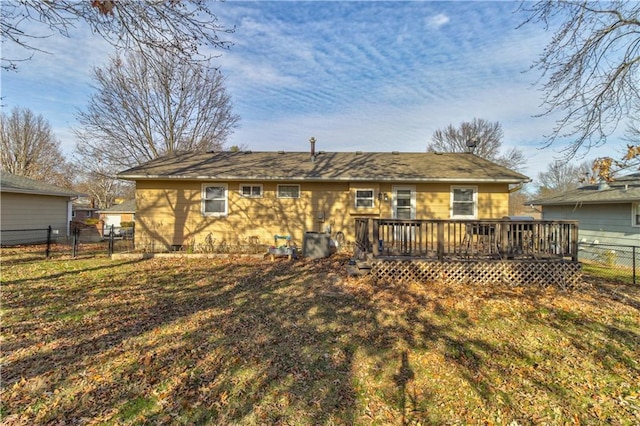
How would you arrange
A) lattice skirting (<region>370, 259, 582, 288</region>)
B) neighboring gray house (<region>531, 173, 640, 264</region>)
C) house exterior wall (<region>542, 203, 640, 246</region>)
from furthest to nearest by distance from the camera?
house exterior wall (<region>542, 203, 640, 246</region>), neighboring gray house (<region>531, 173, 640, 264</region>), lattice skirting (<region>370, 259, 582, 288</region>)

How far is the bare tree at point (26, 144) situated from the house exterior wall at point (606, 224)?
1725 inches

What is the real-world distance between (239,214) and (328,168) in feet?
12.8

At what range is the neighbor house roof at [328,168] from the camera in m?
10.7

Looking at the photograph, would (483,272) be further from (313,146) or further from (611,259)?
(611,259)

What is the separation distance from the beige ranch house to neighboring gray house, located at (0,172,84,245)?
5.70 m

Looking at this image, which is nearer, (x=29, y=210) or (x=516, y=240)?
(x=516, y=240)

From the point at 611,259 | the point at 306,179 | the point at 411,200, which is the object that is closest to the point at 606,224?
the point at 611,259

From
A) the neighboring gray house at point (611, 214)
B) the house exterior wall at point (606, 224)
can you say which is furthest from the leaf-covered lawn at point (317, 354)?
the house exterior wall at point (606, 224)

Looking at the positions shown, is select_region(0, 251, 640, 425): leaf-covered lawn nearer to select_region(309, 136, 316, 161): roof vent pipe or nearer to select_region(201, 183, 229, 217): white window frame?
select_region(201, 183, 229, 217): white window frame

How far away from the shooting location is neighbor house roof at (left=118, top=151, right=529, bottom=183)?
1070cm

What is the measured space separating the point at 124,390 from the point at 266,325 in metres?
2.04

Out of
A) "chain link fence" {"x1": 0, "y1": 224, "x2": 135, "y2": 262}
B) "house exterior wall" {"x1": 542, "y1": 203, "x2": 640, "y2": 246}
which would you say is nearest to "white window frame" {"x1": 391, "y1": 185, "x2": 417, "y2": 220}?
"house exterior wall" {"x1": 542, "y1": 203, "x2": 640, "y2": 246}

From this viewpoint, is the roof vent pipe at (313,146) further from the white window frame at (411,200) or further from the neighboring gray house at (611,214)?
the neighboring gray house at (611,214)

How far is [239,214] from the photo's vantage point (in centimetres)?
1134
